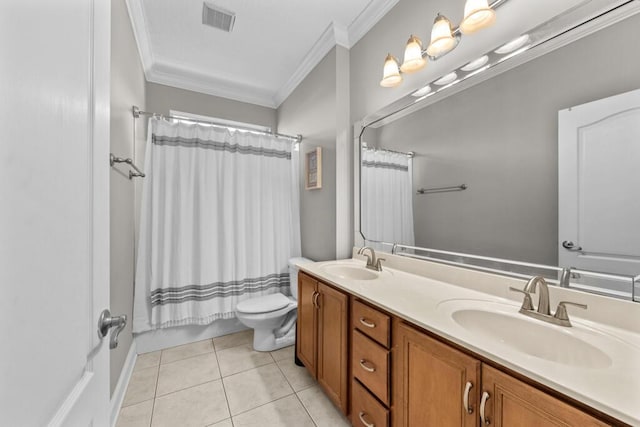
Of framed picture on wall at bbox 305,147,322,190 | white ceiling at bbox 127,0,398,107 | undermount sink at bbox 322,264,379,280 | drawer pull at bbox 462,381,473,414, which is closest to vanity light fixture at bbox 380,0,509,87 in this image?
white ceiling at bbox 127,0,398,107

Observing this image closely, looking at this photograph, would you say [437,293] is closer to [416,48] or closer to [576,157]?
[576,157]

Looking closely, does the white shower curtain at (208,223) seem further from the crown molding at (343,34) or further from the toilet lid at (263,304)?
the crown molding at (343,34)

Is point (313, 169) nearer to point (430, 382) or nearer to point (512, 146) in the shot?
point (512, 146)

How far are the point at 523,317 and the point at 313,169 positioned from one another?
192 centimetres

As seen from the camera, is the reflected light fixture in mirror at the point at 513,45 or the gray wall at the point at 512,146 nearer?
the gray wall at the point at 512,146

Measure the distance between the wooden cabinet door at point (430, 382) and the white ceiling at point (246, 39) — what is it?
2102mm

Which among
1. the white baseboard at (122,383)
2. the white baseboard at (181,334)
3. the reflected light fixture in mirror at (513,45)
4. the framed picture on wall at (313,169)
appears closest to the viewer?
the reflected light fixture in mirror at (513,45)

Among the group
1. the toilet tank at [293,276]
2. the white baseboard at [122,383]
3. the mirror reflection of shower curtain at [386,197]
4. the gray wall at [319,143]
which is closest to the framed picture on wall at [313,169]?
the gray wall at [319,143]

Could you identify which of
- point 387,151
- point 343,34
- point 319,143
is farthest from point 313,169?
point 343,34

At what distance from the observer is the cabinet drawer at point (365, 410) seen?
1117 mm

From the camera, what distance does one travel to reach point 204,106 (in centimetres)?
293

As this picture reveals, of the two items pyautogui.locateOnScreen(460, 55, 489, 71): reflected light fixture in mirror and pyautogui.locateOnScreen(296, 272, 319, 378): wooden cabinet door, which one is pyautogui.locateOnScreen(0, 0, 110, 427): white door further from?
pyautogui.locateOnScreen(460, 55, 489, 71): reflected light fixture in mirror

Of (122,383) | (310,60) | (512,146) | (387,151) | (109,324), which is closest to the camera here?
(109,324)

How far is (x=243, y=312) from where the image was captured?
2.08 metres
